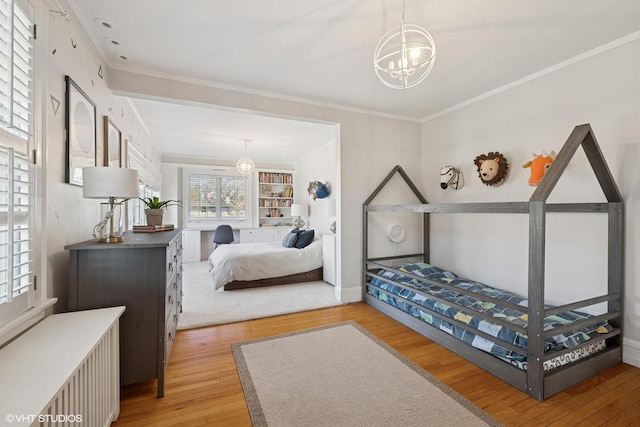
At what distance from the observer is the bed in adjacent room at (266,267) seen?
3.90m

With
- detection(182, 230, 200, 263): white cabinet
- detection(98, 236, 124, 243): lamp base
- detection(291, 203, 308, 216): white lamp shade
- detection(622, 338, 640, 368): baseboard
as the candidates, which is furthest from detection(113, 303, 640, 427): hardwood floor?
detection(182, 230, 200, 263): white cabinet

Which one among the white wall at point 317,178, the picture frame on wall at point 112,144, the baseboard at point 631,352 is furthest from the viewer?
the white wall at point 317,178

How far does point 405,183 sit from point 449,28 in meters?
2.11

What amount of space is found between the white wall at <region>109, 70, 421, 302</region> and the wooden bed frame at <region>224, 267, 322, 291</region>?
1.10 m

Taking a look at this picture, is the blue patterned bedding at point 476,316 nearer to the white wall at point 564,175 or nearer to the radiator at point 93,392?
the white wall at point 564,175

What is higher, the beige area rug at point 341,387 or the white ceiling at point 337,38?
the white ceiling at point 337,38

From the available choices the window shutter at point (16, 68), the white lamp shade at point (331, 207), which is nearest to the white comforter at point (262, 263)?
the white lamp shade at point (331, 207)

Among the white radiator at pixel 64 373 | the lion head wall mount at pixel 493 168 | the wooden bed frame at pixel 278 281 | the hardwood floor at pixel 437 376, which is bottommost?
the hardwood floor at pixel 437 376

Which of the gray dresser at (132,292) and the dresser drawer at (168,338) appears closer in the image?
the gray dresser at (132,292)

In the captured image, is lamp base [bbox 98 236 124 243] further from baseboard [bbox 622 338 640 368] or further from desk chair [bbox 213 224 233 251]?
desk chair [bbox 213 224 233 251]

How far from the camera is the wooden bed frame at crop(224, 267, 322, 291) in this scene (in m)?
3.98

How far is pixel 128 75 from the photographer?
2.53 m

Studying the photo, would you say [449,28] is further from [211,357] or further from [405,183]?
[211,357]

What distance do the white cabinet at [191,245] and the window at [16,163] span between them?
5.04 metres
